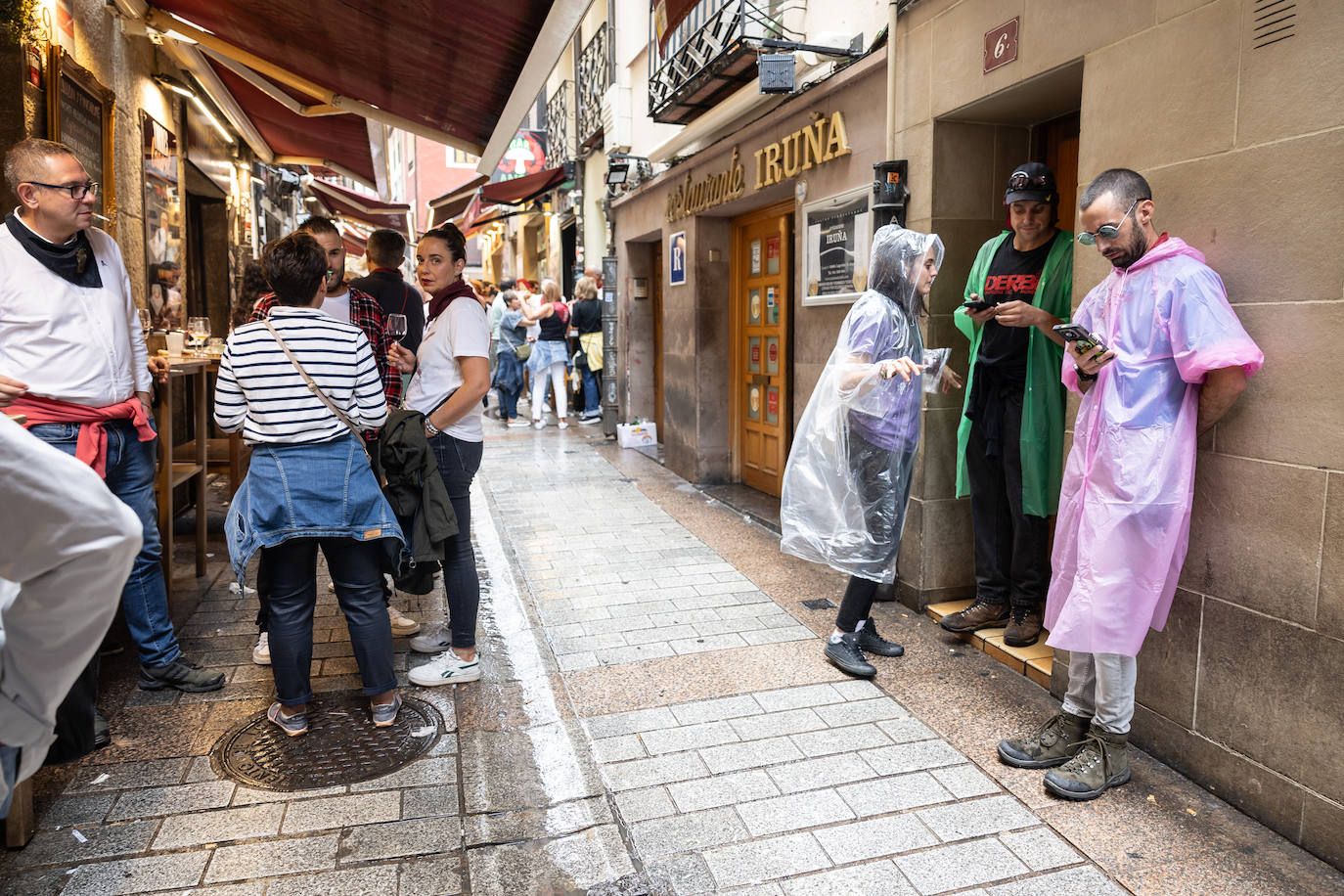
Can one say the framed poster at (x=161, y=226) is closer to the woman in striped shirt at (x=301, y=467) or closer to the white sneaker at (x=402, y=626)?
the white sneaker at (x=402, y=626)

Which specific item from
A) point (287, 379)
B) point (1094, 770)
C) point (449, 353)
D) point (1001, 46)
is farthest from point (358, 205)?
Answer: point (1094, 770)

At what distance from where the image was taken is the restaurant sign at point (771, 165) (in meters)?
5.66

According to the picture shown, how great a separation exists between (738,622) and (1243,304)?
2721 mm

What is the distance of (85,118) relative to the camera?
502 cm

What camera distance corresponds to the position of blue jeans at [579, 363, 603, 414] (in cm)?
1278

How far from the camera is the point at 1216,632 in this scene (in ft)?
9.68

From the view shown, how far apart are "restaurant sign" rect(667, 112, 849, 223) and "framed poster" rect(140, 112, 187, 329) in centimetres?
429

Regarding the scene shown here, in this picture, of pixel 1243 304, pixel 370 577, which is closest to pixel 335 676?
pixel 370 577

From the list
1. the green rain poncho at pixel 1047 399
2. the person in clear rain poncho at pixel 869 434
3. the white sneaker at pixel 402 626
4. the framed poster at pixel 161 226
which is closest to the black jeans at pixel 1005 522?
the green rain poncho at pixel 1047 399

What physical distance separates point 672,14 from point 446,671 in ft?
21.7

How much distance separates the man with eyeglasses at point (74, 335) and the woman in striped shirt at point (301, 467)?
1.62ft

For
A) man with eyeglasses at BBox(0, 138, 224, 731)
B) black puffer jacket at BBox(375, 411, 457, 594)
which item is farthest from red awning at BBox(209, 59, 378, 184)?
black puffer jacket at BBox(375, 411, 457, 594)

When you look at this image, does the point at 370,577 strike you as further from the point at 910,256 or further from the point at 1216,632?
the point at 1216,632

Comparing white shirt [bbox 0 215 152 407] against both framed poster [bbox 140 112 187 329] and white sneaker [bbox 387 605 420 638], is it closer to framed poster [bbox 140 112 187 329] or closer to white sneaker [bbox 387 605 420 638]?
white sneaker [bbox 387 605 420 638]
